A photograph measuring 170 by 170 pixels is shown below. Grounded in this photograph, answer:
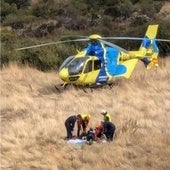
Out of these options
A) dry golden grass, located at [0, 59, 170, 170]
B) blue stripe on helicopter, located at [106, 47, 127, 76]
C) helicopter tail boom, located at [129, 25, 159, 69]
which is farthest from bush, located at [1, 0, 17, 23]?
blue stripe on helicopter, located at [106, 47, 127, 76]

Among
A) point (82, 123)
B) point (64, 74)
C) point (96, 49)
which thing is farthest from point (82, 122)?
point (96, 49)

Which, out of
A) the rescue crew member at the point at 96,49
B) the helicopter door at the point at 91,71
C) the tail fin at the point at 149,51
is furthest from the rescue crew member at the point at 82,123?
the tail fin at the point at 149,51

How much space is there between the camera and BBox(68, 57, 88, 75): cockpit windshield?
18375 mm

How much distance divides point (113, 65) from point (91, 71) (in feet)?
3.61

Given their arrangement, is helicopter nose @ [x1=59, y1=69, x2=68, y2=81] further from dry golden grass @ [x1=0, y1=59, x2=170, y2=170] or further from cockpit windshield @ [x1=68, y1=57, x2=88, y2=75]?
dry golden grass @ [x1=0, y1=59, x2=170, y2=170]

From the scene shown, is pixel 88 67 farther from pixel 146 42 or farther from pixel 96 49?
pixel 146 42

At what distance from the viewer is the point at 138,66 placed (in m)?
24.0

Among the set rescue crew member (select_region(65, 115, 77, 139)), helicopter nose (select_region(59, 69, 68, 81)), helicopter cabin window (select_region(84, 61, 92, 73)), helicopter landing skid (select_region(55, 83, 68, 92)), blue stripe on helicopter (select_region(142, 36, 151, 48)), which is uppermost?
blue stripe on helicopter (select_region(142, 36, 151, 48))

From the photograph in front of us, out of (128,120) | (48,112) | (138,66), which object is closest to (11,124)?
(48,112)

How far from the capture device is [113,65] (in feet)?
64.3

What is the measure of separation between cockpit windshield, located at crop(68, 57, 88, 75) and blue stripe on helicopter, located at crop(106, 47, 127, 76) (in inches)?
47.8

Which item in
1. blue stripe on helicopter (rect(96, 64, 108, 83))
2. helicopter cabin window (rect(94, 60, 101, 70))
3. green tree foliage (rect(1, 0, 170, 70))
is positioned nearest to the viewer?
helicopter cabin window (rect(94, 60, 101, 70))

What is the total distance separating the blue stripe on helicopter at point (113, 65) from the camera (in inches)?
766

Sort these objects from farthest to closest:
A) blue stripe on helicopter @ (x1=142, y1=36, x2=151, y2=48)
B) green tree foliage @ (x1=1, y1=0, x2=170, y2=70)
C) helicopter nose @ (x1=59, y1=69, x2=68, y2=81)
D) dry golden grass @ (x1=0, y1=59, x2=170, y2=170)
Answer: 1. green tree foliage @ (x1=1, y1=0, x2=170, y2=70)
2. blue stripe on helicopter @ (x1=142, y1=36, x2=151, y2=48)
3. helicopter nose @ (x1=59, y1=69, x2=68, y2=81)
4. dry golden grass @ (x1=0, y1=59, x2=170, y2=170)
